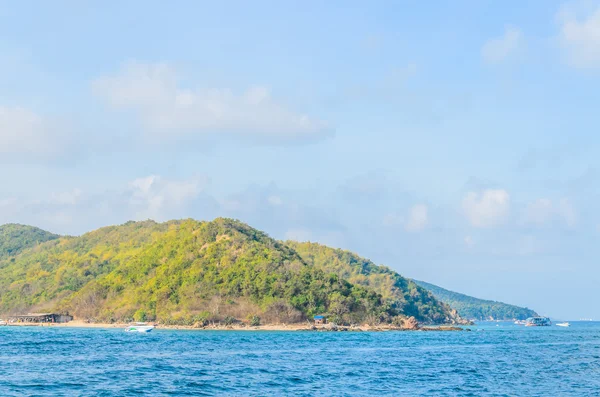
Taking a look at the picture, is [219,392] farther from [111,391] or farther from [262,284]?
[262,284]

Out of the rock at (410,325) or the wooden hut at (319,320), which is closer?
the wooden hut at (319,320)

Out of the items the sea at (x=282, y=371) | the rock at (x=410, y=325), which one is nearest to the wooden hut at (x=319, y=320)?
the rock at (x=410, y=325)

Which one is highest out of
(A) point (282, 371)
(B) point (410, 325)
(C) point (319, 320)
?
(C) point (319, 320)

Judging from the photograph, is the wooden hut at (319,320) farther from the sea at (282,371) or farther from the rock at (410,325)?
the sea at (282,371)

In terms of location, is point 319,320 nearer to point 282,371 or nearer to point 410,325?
point 410,325

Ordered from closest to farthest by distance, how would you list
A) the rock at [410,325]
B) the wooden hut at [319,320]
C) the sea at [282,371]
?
1. the sea at [282,371]
2. the wooden hut at [319,320]
3. the rock at [410,325]

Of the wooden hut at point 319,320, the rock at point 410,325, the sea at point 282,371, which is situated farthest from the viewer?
the rock at point 410,325

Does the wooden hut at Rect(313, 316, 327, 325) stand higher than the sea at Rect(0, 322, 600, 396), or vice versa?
the wooden hut at Rect(313, 316, 327, 325)

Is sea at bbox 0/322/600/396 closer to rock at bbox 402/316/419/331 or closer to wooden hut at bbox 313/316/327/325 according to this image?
wooden hut at bbox 313/316/327/325

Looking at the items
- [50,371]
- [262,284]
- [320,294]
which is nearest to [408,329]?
[320,294]

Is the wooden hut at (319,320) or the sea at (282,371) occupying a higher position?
the wooden hut at (319,320)

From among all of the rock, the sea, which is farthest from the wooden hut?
Answer: the sea

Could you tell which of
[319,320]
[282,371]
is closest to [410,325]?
[319,320]

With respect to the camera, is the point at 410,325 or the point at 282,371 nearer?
the point at 282,371
